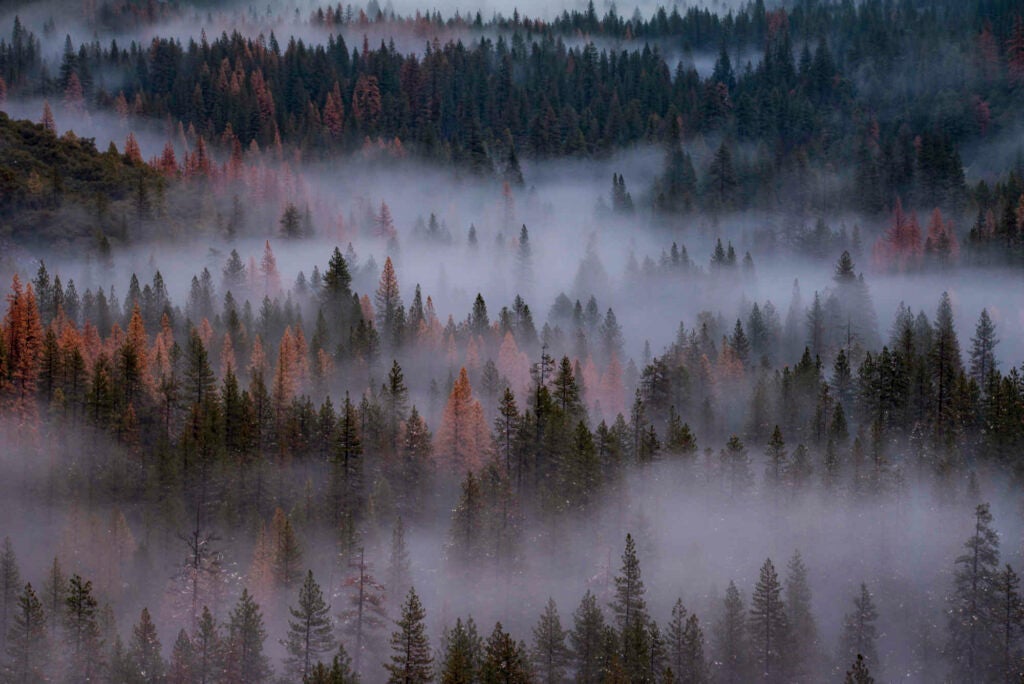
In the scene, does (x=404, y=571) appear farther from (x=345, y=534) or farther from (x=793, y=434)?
(x=793, y=434)

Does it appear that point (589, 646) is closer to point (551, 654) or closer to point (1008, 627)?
point (551, 654)

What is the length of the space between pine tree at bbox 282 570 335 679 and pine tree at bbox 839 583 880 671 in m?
39.1

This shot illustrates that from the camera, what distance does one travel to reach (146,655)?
89.4 metres

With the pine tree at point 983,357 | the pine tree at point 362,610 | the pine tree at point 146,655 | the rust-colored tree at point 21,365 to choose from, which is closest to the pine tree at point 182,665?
the pine tree at point 146,655

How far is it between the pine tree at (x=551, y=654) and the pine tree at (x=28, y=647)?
34.4m

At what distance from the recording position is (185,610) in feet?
329

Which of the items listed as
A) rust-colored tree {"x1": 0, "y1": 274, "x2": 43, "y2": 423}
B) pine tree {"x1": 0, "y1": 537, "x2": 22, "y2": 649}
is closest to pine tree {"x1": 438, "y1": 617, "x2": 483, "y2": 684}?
pine tree {"x1": 0, "y1": 537, "x2": 22, "y2": 649}

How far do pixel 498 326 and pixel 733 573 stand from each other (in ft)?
191

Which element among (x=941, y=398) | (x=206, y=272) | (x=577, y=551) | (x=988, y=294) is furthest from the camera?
(x=988, y=294)

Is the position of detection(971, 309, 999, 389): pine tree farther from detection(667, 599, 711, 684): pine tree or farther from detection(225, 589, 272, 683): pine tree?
detection(225, 589, 272, 683): pine tree

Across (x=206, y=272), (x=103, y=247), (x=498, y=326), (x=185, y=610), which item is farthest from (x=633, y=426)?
(x=103, y=247)

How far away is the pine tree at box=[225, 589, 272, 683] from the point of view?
298 ft

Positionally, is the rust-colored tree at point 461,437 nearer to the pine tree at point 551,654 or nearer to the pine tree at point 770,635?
the pine tree at point 551,654

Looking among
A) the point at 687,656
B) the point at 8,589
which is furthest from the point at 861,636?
the point at 8,589
